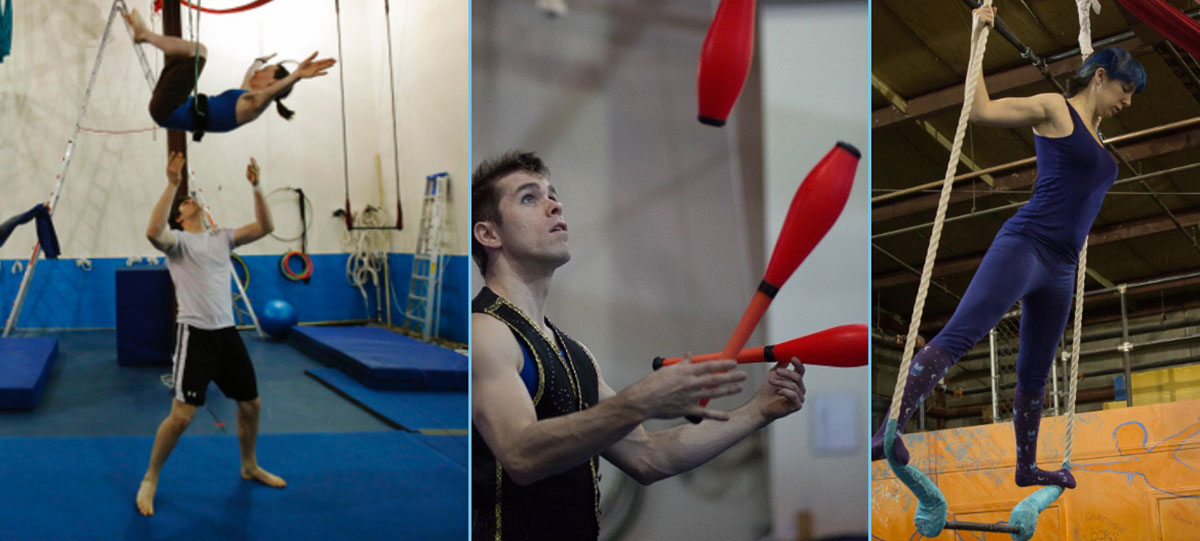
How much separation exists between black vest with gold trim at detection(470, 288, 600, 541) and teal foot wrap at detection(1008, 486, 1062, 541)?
4.30ft

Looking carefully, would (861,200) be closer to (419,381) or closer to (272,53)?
(419,381)

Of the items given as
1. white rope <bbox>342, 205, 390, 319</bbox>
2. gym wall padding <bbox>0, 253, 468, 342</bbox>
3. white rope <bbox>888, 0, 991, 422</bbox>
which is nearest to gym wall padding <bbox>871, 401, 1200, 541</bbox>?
white rope <bbox>888, 0, 991, 422</bbox>

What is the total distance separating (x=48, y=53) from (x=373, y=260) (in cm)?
90

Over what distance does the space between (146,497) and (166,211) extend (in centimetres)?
66

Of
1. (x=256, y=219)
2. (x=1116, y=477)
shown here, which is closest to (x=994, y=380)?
(x=1116, y=477)

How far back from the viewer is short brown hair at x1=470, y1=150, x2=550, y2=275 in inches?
98.8

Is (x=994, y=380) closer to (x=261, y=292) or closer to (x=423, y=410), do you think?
(x=423, y=410)

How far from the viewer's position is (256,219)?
8.18ft

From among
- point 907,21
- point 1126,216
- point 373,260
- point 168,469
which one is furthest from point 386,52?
point 1126,216

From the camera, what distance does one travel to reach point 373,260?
268cm

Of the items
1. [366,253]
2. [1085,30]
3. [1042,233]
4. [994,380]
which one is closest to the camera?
[366,253]

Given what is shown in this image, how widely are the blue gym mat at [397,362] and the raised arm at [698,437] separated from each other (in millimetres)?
430

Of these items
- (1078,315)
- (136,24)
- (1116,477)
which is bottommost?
(1116,477)

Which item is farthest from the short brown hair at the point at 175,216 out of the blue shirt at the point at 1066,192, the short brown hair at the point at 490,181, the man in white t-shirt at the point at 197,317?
the blue shirt at the point at 1066,192
